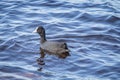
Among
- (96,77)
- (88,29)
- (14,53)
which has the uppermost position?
(88,29)

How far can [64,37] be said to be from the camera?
1550cm

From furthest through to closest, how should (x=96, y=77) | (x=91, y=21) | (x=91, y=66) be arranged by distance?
(x=91, y=21), (x=91, y=66), (x=96, y=77)

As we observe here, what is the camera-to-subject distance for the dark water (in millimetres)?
12734

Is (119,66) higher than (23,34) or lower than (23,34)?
lower

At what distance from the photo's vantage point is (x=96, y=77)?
40.4ft

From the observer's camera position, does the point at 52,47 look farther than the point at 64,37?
No

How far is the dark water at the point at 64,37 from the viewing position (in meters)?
12.7

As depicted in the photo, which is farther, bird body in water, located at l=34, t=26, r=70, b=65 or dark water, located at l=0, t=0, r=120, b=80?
bird body in water, located at l=34, t=26, r=70, b=65

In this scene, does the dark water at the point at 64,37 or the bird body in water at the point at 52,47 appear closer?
the dark water at the point at 64,37

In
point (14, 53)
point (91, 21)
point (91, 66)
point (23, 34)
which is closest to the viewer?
point (91, 66)

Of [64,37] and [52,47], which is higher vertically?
[64,37]

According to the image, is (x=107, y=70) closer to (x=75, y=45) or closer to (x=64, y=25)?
(x=75, y=45)

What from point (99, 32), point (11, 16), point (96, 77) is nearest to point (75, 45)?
point (99, 32)

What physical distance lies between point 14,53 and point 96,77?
3.21 meters
